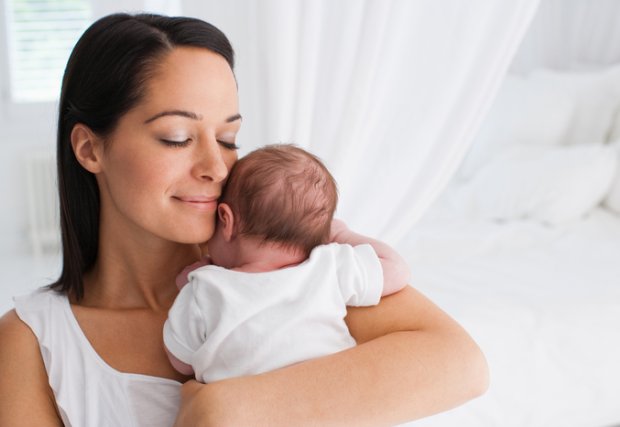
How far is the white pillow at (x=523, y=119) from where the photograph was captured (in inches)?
134

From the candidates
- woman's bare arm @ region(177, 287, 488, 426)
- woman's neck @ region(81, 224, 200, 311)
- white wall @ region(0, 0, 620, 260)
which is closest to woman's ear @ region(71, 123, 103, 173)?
woman's neck @ region(81, 224, 200, 311)

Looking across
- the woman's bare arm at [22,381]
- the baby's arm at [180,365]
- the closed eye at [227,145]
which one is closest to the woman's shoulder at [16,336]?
the woman's bare arm at [22,381]

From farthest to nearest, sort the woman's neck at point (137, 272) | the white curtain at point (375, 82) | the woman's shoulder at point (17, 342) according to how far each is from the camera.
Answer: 1. the white curtain at point (375, 82)
2. the woman's neck at point (137, 272)
3. the woman's shoulder at point (17, 342)

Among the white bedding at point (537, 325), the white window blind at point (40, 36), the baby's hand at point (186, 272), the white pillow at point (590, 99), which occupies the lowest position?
the white window blind at point (40, 36)

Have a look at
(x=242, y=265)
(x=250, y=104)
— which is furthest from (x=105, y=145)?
(x=250, y=104)

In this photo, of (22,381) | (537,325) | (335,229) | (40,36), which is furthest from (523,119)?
(40,36)

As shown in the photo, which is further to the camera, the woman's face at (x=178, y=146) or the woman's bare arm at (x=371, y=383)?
the woman's face at (x=178, y=146)

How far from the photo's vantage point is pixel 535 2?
1925 millimetres

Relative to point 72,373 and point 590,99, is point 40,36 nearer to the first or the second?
point 590,99

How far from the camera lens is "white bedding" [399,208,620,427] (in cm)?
202

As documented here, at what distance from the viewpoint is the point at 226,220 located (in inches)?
52.9

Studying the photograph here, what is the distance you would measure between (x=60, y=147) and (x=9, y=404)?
1.51 ft

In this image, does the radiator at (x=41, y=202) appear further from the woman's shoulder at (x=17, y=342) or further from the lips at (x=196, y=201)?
the lips at (x=196, y=201)

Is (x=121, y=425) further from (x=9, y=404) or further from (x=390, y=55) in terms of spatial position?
(x=390, y=55)
